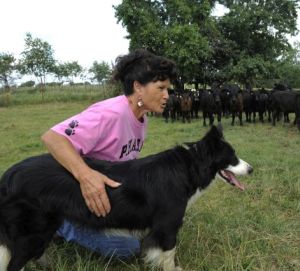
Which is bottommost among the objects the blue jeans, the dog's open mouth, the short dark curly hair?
the blue jeans

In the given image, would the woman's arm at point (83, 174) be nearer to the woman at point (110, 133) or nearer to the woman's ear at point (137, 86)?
the woman at point (110, 133)

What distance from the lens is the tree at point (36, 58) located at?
34.1 metres

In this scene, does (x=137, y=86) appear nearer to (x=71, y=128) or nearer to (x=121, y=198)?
(x=71, y=128)

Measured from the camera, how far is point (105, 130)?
130 inches

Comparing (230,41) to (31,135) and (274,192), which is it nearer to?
(31,135)

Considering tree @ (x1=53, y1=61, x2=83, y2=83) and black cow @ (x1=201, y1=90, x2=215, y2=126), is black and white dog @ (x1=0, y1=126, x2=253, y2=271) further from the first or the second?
tree @ (x1=53, y1=61, x2=83, y2=83)

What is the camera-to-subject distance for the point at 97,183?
9.77 feet

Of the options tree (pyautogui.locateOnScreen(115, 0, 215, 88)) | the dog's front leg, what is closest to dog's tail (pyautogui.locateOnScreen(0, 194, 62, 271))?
the dog's front leg

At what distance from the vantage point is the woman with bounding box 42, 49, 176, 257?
3.02m

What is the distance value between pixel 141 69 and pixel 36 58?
32.5 m

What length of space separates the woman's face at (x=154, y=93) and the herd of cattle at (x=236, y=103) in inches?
439

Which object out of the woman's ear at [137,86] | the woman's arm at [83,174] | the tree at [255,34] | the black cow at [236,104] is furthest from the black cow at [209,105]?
the woman's arm at [83,174]

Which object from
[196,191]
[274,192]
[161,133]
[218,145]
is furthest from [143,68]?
[161,133]

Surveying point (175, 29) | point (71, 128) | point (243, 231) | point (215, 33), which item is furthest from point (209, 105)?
point (71, 128)
